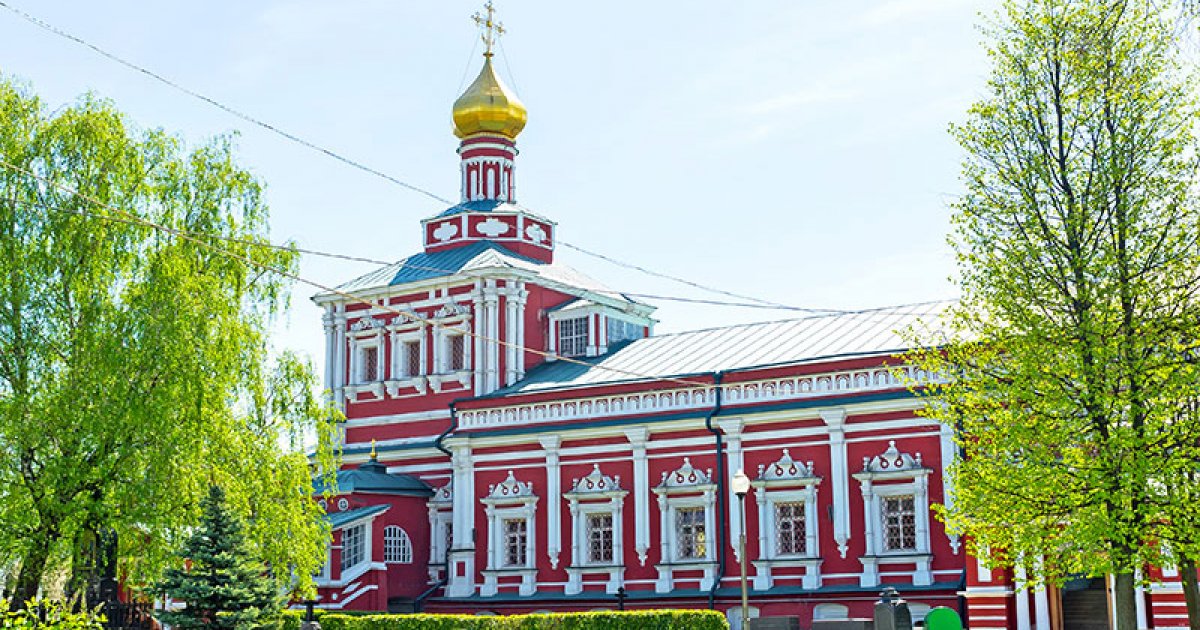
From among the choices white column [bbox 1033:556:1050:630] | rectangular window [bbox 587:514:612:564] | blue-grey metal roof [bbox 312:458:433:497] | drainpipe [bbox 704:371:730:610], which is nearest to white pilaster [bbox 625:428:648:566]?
rectangular window [bbox 587:514:612:564]

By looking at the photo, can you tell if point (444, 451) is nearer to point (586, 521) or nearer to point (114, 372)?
point (586, 521)

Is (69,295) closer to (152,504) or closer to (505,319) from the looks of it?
(152,504)

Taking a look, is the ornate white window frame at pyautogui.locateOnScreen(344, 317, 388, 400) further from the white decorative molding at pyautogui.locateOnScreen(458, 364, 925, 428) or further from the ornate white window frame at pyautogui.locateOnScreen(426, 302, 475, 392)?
the white decorative molding at pyautogui.locateOnScreen(458, 364, 925, 428)

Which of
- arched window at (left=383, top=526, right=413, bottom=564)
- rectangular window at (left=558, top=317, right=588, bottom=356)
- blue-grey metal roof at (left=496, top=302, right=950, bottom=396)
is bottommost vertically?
arched window at (left=383, top=526, right=413, bottom=564)

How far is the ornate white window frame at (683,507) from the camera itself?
3025cm

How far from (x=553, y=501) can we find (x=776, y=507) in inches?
217

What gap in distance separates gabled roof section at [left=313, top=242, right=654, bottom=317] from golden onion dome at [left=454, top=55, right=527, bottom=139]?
377 centimetres

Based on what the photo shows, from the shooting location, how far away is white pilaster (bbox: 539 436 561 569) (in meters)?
32.2

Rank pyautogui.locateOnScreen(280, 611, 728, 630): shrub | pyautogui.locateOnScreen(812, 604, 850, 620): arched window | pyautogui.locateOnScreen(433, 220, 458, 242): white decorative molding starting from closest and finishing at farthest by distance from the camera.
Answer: pyautogui.locateOnScreen(280, 611, 728, 630): shrub < pyautogui.locateOnScreen(812, 604, 850, 620): arched window < pyautogui.locateOnScreen(433, 220, 458, 242): white decorative molding

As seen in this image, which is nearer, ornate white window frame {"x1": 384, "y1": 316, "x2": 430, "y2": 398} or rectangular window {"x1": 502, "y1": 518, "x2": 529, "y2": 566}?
rectangular window {"x1": 502, "y1": 518, "x2": 529, "y2": 566}

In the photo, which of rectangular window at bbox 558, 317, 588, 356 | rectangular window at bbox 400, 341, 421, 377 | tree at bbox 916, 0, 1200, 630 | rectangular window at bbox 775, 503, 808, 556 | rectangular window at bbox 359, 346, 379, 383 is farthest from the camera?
rectangular window at bbox 359, 346, 379, 383

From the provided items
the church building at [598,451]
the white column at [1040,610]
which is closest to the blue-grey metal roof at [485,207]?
the church building at [598,451]

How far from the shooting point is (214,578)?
22.5m

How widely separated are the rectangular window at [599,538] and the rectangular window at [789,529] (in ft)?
13.7
